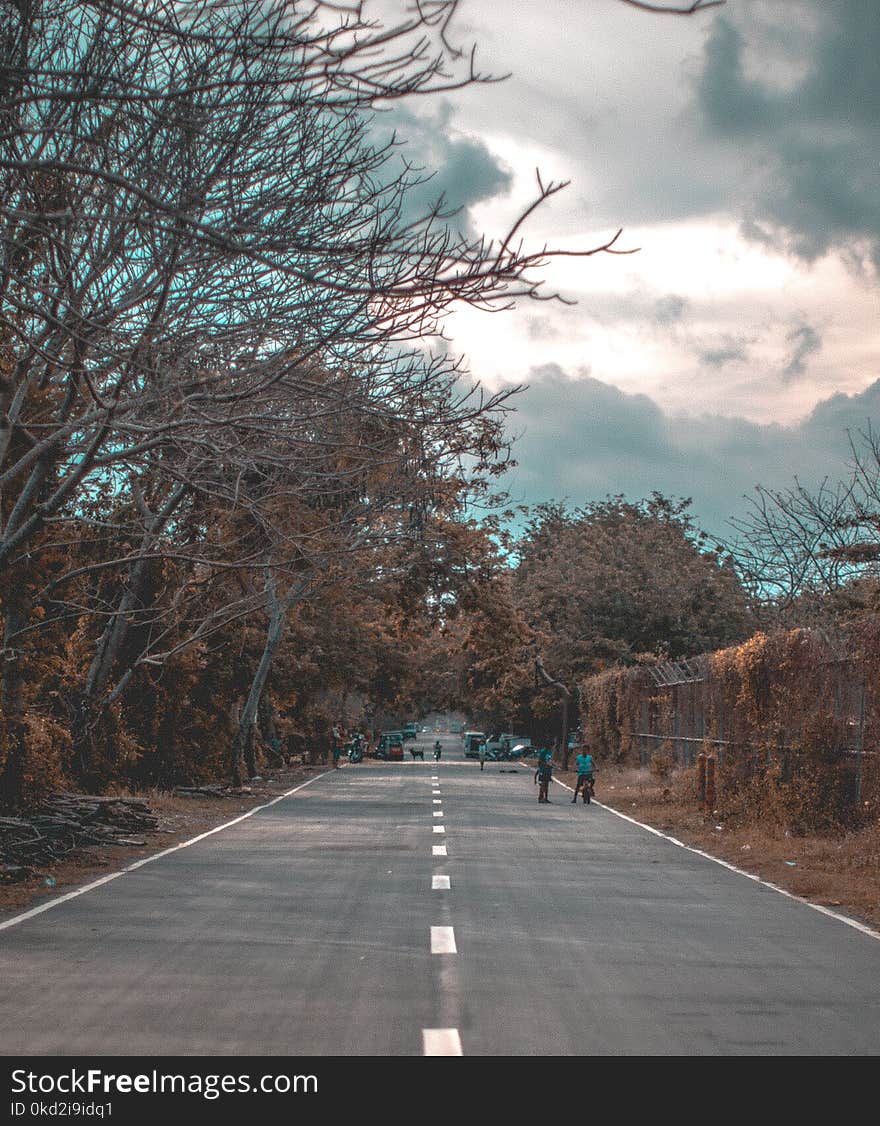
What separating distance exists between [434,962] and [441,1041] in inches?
110

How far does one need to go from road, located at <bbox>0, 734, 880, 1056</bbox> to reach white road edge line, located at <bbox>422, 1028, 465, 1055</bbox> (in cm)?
2

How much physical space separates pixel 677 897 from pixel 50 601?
41.6 feet

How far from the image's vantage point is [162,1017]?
8516mm

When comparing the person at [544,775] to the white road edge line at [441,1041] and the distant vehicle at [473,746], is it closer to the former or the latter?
the white road edge line at [441,1041]

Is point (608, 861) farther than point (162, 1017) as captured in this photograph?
Yes

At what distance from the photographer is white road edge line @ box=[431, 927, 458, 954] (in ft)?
36.8

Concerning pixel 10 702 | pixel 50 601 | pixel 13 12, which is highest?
pixel 13 12

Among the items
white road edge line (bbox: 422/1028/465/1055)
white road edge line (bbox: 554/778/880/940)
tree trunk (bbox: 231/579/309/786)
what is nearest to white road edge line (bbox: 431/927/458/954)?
white road edge line (bbox: 422/1028/465/1055)

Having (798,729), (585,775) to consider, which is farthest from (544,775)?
(798,729)

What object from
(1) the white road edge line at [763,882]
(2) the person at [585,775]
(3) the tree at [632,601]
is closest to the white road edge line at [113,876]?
(1) the white road edge line at [763,882]

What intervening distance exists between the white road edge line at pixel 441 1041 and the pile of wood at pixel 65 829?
9556 mm

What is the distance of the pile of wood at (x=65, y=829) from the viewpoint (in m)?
18.0
